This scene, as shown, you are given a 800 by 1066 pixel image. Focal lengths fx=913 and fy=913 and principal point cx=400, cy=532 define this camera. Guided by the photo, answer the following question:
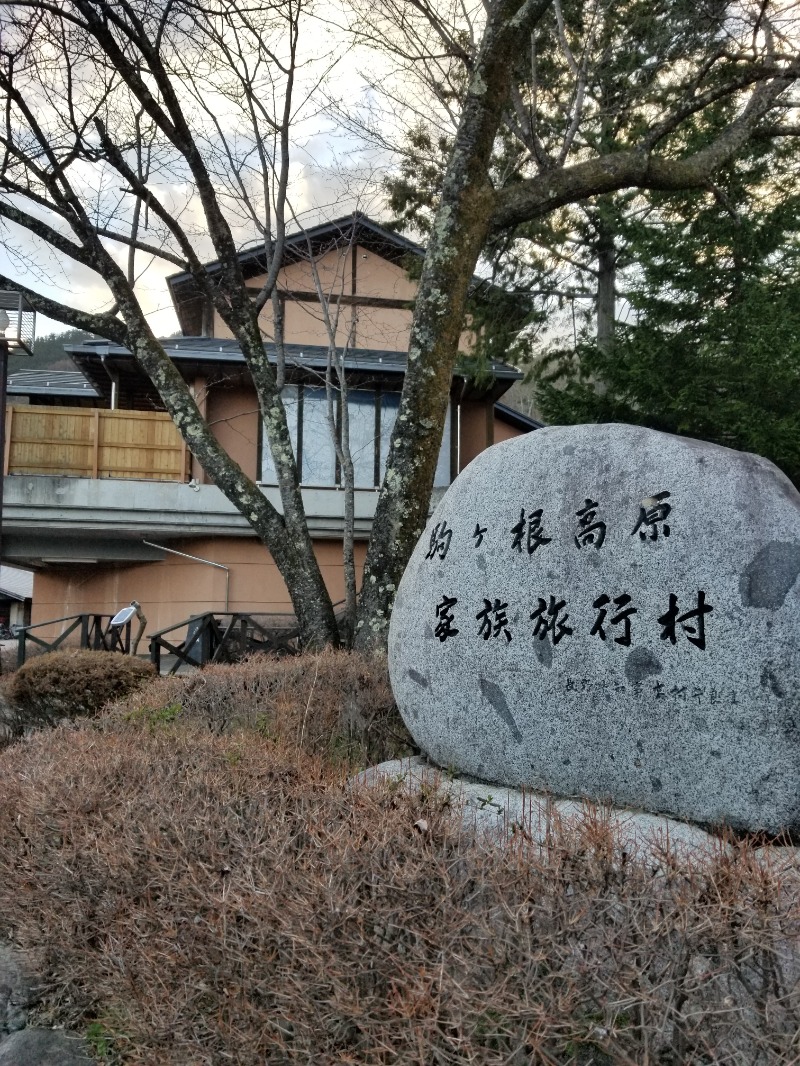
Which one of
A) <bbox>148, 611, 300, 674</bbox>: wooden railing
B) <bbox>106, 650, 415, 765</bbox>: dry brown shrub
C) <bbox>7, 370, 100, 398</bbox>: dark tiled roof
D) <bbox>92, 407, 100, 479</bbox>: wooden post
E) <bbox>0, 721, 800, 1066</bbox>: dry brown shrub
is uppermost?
<bbox>7, 370, 100, 398</bbox>: dark tiled roof

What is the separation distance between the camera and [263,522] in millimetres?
9594

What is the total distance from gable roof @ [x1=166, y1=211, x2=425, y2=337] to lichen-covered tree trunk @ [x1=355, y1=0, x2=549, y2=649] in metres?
8.95

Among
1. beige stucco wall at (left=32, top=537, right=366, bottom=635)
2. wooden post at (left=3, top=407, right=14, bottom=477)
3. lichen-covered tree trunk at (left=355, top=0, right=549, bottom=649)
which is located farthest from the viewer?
beige stucco wall at (left=32, top=537, right=366, bottom=635)

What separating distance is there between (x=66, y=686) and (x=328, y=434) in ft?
36.1

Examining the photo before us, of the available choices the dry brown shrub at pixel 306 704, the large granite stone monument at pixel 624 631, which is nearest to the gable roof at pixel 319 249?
the dry brown shrub at pixel 306 704

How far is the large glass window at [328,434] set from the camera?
64.9 ft

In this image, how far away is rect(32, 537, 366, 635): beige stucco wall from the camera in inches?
761

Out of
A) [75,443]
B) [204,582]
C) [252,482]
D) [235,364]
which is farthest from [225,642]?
[235,364]

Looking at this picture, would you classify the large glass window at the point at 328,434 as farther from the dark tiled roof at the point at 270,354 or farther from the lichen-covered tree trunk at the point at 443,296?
the lichen-covered tree trunk at the point at 443,296

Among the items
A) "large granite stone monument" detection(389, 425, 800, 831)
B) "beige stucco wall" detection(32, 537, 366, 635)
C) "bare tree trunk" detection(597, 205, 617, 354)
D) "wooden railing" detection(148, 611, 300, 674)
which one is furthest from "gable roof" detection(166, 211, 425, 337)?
"large granite stone monument" detection(389, 425, 800, 831)

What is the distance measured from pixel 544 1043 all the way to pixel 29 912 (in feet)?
8.58

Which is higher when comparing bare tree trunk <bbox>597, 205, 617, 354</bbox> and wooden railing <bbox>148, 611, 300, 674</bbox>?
bare tree trunk <bbox>597, 205, 617, 354</bbox>

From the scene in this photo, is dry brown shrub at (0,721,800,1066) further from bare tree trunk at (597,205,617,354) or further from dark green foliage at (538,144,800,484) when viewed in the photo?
bare tree trunk at (597,205,617,354)

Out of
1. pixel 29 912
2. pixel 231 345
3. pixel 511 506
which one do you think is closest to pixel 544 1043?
pixel 29 912
